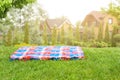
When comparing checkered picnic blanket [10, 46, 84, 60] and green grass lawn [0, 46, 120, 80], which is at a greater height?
checkered picnic blanket [10, 46, 84, 60]

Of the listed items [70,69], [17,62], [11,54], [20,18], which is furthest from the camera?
[20,18]

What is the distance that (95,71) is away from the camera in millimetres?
7887

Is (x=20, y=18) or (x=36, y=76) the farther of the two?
(x=20, y=18)

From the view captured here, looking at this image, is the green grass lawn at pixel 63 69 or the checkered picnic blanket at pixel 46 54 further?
the checkered picnic blanket at pixel 46 54

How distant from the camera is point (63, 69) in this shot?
806 centimetres

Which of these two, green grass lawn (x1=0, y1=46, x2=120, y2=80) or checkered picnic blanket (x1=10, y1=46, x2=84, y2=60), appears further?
checkered picnic blanket (x1=10, y1=46, x2=84, y2=60)

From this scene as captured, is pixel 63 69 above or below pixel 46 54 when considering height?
below

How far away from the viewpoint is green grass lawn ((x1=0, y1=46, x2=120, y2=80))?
7.48 metres

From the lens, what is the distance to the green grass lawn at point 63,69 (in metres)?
7.48

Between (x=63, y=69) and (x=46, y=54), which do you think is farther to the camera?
(x=46, y=54)

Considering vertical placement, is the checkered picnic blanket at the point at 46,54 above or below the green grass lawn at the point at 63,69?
above

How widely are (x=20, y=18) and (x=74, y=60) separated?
55.3 ft

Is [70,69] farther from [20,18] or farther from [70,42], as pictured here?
[20,18]

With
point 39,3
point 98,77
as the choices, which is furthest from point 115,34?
point 98,77
